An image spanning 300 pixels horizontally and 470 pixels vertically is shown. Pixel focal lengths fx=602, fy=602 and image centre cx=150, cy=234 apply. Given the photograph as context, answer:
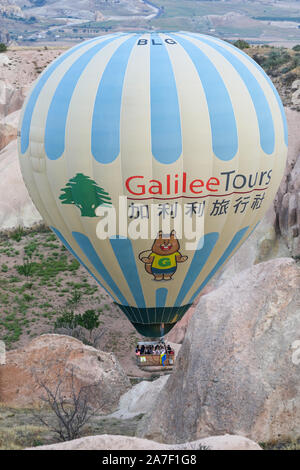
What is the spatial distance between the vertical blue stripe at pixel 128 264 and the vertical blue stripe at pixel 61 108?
3.03 meters

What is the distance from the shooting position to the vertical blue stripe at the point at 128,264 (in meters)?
17.3

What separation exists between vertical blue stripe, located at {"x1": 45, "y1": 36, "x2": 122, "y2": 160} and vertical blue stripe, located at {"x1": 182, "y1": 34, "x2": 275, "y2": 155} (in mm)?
3790

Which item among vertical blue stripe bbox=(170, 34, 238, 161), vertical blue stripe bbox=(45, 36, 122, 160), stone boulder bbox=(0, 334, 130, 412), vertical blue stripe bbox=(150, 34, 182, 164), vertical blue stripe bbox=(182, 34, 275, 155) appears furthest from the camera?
stone boulder bbox=(0, 334, 130, 412)

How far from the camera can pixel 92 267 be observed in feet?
63.1

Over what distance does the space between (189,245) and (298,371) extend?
19.1 ft

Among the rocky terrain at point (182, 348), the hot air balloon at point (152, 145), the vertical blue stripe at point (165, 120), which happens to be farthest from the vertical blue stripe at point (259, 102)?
the rocky terrain at point (182, 348)

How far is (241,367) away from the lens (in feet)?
42.8

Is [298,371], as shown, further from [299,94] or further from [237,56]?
[299,94]

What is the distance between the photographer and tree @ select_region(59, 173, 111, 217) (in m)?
16.3

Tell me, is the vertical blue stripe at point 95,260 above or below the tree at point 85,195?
below

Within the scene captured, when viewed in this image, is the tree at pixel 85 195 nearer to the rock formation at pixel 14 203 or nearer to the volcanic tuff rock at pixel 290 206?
the volcanic tuff rock at pixel 290 206

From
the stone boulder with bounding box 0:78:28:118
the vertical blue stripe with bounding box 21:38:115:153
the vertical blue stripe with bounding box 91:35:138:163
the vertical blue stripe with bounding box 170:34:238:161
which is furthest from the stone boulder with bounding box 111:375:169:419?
the stone boulder with bounding box 0:78:28:118

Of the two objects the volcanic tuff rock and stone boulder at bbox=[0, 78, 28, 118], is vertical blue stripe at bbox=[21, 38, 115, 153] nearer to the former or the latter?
the volcanic tuff rock
